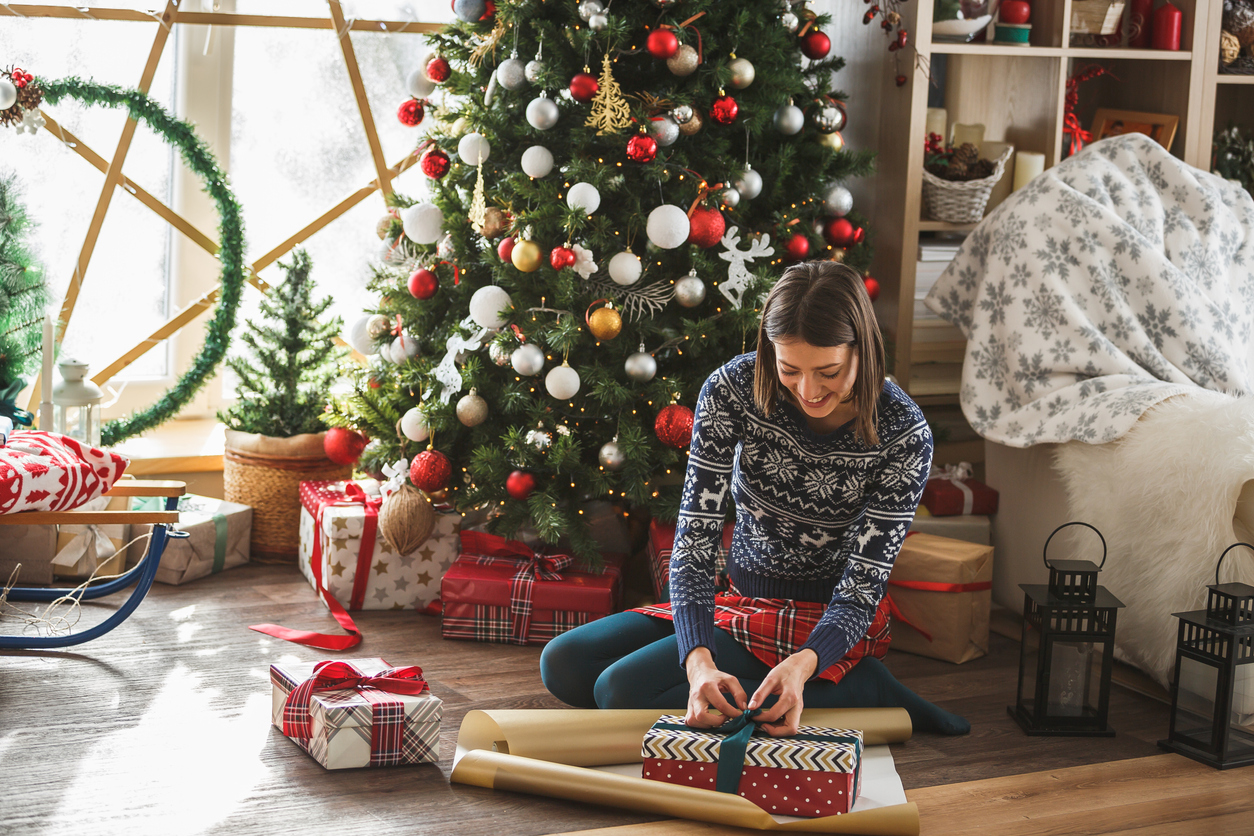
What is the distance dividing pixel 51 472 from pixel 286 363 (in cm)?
80

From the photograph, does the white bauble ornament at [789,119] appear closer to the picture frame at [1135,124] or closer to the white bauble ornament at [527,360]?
the white bauble ornament at [527,360]

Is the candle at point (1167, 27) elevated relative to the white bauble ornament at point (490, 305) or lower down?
elevated

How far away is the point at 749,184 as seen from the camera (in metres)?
2.41

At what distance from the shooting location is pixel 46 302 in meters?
2.77

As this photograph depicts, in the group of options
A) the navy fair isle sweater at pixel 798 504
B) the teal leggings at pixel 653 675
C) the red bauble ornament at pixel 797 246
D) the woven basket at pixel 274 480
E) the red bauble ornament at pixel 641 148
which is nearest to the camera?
the navy fair isle sweater at pixel 798 504

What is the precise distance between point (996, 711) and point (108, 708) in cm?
162

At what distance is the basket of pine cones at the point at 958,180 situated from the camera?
281 cm

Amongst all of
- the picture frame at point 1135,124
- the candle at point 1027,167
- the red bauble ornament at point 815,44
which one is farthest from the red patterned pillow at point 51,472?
the picture frame at point 1135,124

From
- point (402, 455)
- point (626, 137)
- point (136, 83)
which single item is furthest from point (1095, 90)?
point (136, 83)

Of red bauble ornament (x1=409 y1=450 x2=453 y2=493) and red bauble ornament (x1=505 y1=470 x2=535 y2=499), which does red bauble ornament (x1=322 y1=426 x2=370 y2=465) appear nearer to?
red bauble ornament (x1=409 y1=450 x2=453 y2=493)

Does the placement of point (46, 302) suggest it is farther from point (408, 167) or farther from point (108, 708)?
point (108, 708)

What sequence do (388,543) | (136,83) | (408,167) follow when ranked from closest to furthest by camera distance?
(388,543), (136,83), (408,167)

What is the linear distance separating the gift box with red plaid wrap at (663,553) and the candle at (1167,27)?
1.76 metres

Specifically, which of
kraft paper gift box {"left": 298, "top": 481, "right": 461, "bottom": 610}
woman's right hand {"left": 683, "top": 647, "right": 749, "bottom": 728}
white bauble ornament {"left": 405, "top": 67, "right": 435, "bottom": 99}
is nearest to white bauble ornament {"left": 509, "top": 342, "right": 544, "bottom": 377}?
kraft paper gift box {"left": 298, "top": 481, "right": 461, "bottom": 610}
